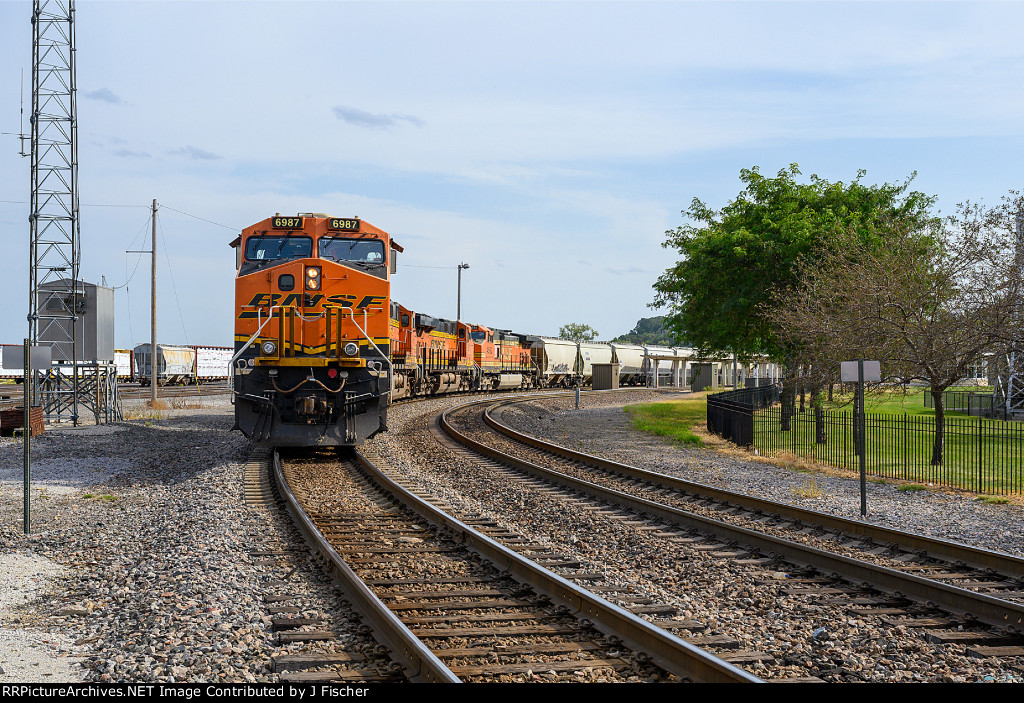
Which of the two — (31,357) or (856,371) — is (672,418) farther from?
(31,357)

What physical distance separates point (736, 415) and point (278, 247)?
40.8ft

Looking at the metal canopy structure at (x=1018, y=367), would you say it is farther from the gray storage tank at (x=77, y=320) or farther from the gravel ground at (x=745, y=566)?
the gray storage tank at (x=77, y=320)

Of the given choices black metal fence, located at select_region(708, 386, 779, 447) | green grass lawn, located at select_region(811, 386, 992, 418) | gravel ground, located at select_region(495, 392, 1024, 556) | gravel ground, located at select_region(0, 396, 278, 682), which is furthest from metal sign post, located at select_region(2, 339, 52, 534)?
green grass lawn, located at select_region(811, 386, 992, 418)

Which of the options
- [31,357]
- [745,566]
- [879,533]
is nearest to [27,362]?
[31,357]

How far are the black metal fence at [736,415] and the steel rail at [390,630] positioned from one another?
14.7 meters

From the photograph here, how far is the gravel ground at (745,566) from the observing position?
5.86 meters

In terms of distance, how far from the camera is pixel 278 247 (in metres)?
16.3

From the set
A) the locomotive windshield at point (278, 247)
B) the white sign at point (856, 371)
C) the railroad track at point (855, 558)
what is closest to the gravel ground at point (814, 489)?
the railroad track at point (855, 558)

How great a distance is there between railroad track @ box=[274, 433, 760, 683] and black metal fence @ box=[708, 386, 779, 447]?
40.5 ft

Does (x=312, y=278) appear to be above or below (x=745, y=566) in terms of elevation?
above

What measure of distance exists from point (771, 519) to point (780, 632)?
4.83 m

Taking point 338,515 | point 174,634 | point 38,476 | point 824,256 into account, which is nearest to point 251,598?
point 174,634

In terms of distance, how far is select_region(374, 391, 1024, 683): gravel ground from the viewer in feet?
19.2
